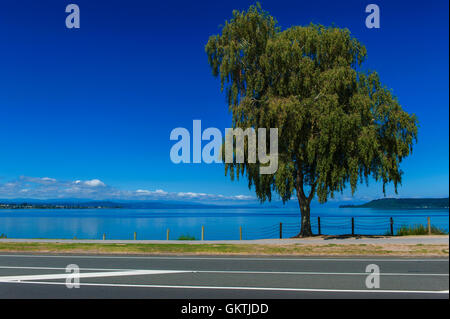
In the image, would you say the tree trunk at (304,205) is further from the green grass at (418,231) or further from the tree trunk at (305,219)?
the green grass at (418,231)

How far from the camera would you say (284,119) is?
22656mm

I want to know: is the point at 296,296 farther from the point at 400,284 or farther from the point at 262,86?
the point at 262,86

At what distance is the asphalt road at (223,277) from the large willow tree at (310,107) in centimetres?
942

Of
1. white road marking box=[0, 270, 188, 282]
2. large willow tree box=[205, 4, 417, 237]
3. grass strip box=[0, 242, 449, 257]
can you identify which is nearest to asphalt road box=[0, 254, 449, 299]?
white road marking box=[0, 270, 188, 282]

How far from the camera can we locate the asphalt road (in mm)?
8086

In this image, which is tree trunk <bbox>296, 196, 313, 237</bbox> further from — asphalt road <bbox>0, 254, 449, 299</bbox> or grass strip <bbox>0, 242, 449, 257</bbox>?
asphalt road <bbox>0, 254, 449, 299</bbox>

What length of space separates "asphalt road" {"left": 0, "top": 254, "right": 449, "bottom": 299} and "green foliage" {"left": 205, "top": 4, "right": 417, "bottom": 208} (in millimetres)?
9476

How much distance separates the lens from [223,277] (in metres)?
10.1

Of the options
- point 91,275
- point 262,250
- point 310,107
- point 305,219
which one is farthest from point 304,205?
point 91,275

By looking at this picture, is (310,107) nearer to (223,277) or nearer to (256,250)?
(256,250)

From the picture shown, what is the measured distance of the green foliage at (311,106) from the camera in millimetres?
22531

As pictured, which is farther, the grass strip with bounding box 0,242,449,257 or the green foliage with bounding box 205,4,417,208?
the green foliage with bounding box 205,4,417,208
